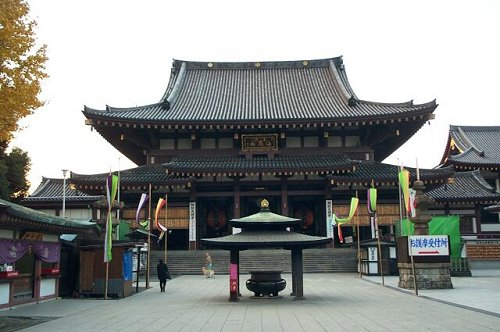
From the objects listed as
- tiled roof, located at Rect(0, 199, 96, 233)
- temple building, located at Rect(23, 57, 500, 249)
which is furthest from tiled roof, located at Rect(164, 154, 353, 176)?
tiled roof, located at Rect(0, 199, 96, 233)

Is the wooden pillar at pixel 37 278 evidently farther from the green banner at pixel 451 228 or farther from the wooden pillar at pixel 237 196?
the green banner at pixel 451 228

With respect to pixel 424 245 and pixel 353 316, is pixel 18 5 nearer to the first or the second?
pixel 353 316

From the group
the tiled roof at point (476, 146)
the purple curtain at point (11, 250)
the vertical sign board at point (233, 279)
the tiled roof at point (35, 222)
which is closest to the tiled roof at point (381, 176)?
the tiled roof at point (476, 146)

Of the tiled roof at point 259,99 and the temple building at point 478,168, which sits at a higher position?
the tiled roof at point 259,99

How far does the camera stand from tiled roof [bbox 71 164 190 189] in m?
33.3

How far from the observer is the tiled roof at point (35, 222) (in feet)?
46.1

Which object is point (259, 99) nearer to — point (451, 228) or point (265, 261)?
point (265, 261)

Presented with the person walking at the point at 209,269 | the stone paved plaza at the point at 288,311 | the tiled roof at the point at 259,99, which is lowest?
the stone paved plaza at the point at 288,311

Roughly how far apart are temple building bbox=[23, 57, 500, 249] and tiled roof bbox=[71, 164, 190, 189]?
0.23 feet

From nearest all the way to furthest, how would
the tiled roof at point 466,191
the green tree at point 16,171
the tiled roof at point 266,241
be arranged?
the tiled roof at point 266,241
the tiled roof at point 466,191
the green tree at point 16,171

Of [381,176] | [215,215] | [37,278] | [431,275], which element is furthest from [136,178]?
[431,275]

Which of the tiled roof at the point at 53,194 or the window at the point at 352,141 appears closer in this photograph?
the window at the point at 352,141

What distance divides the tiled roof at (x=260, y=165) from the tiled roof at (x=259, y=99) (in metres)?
2.92

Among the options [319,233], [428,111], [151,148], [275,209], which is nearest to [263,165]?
[275,209]
